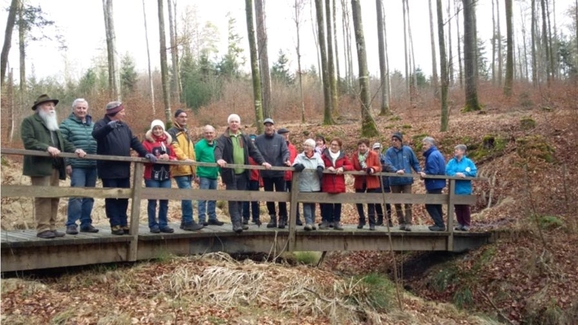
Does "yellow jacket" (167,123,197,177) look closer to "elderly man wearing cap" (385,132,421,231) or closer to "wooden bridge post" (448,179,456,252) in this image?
"elderly man wearing cap" (385,132,421,231)

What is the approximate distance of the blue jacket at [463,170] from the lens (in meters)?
9.77

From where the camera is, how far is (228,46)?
151ft

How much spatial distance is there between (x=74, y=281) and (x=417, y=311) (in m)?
4.74

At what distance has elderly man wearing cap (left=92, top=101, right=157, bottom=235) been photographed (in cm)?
665

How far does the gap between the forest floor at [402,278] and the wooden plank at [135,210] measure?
0.22m

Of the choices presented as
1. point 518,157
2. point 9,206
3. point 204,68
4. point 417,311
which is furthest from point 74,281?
point 204,68

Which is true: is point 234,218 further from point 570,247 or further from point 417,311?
point 570,247

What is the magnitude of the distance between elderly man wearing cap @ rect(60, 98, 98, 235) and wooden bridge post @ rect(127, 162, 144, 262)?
642 millimetres

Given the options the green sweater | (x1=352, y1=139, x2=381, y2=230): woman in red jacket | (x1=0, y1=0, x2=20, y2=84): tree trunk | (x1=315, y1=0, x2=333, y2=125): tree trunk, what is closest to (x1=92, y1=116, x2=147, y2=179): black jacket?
the green sweater

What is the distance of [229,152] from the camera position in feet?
25.3

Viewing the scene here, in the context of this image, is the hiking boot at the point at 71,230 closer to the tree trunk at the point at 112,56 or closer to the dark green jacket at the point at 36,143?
the dark green jacket at the point at 36,143

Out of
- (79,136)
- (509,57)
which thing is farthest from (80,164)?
(509,57)

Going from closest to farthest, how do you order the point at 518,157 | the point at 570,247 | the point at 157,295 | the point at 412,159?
the point at 157,295 < the point at 570,247 < the point at 412,159 < the point at 518,157

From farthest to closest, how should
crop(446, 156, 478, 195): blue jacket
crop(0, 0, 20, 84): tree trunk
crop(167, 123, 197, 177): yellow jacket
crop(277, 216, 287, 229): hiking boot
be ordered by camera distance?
crop(0, 0, 20, 84): tree trunk
crop(446, 156, 478, 195): blue jacket
crop(277, 216, 287, 229): hiking boot
crop(167, 123, 197, 177): yellow jacket
